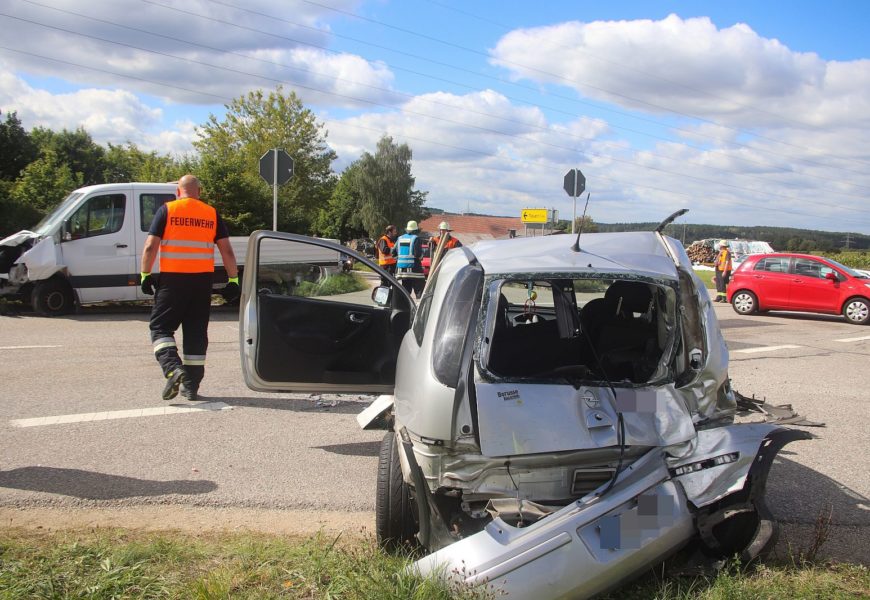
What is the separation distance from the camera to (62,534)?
362 cm

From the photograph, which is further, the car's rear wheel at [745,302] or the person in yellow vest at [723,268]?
the person in yellow vest at [723,268]

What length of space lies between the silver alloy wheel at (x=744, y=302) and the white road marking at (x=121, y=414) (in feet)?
44.5

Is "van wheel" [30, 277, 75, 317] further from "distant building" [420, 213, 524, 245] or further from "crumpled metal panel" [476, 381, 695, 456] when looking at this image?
"distant building" [420, 213, 524, 245]

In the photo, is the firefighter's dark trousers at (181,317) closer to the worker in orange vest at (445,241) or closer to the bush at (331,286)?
the bush at (331,286)

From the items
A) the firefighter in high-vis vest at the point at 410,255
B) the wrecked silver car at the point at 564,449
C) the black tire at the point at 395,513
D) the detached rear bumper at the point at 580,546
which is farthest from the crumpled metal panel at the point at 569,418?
the firefighter in high-vis vest at the point at 410,255

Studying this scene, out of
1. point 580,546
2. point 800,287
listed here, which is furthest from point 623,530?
point 800,287

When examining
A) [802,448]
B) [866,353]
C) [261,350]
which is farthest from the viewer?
[866,353]

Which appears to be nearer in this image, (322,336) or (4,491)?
(4,491)

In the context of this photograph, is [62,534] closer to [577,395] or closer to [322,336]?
[322,336]

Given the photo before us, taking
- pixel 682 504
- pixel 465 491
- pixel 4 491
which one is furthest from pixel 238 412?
pixel 682 504

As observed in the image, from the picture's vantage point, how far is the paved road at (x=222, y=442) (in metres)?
4.36

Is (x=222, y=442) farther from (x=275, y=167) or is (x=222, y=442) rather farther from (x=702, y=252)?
(x=702, y=252)

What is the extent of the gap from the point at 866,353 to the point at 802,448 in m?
6.71

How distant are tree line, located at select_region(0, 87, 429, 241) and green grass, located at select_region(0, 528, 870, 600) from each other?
1704cm
